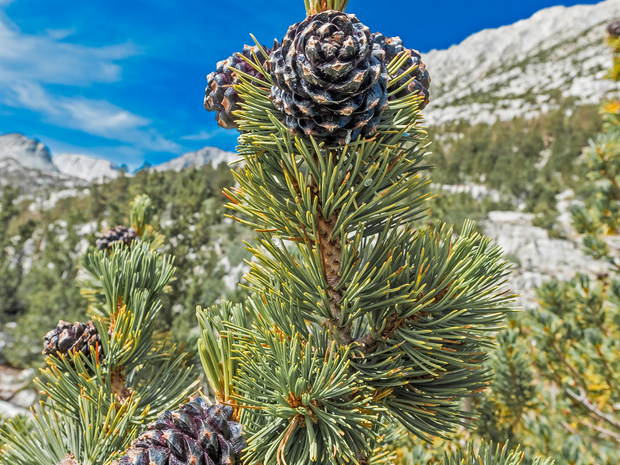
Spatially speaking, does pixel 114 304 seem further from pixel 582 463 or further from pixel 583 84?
pixel 583 84

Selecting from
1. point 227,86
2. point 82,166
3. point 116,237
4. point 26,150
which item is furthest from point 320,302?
point 82,166

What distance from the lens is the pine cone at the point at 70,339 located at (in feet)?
2.60

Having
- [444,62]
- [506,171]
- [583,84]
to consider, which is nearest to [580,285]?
[506,171]

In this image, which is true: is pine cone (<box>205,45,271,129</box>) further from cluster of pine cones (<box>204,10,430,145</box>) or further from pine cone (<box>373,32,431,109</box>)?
pine cone (<box>373,32,431,109</box>)

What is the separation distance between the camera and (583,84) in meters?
42.7

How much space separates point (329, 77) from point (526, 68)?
75015mm

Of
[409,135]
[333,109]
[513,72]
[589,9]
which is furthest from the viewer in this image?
[589,9]

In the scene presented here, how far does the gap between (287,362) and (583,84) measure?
57.2 m

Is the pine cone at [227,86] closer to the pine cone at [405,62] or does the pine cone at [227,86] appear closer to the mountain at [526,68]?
the pine cone at [405,62]

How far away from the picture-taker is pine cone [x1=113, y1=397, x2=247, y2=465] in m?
0.54

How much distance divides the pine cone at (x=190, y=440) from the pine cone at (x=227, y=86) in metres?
0.56

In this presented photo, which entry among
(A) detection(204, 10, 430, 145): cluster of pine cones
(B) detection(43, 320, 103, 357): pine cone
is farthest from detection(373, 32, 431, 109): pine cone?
(B) detection(43, 320, 103, 357): pine cone

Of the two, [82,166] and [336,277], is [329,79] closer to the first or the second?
[336,277]

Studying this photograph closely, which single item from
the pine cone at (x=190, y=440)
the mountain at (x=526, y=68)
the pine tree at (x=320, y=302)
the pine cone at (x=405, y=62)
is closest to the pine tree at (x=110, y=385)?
the pine tree at (x=320, y=302)
